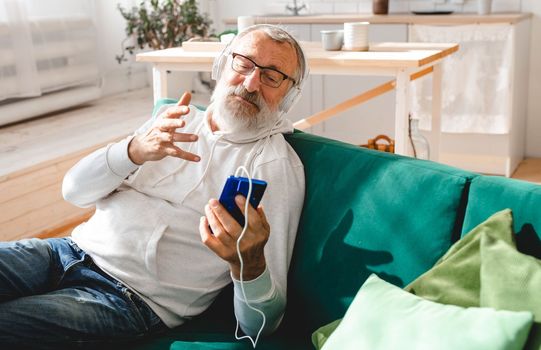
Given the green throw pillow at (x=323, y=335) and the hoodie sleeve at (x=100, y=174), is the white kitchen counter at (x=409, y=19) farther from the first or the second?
the green throw pillow at (x=323, y=335)

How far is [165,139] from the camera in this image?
1.91 meters

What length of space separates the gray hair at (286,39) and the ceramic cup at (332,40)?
115 cm

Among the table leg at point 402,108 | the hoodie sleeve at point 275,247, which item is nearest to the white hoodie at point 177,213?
the hoodie sleeve at point 275,247

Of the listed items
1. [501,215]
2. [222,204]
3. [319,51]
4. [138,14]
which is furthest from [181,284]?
[138,14]

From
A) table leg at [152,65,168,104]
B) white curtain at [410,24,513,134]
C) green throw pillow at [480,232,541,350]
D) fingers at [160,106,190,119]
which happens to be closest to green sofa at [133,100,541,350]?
green throw pillow at [480,232,541,350]

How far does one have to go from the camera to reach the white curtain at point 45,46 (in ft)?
14.7

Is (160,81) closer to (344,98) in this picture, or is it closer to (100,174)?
(100,174)

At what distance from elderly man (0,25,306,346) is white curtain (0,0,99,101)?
8.71 ft

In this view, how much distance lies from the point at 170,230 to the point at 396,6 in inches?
147

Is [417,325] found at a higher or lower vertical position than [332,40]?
lower

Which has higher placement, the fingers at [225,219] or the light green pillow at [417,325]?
the fingers at [225,219]

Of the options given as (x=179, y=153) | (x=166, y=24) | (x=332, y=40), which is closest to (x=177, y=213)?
(x=179, y=153)

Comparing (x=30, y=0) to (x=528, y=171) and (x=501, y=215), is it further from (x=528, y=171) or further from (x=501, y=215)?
(x=501, y=215)

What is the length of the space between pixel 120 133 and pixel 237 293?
9.25 feet
